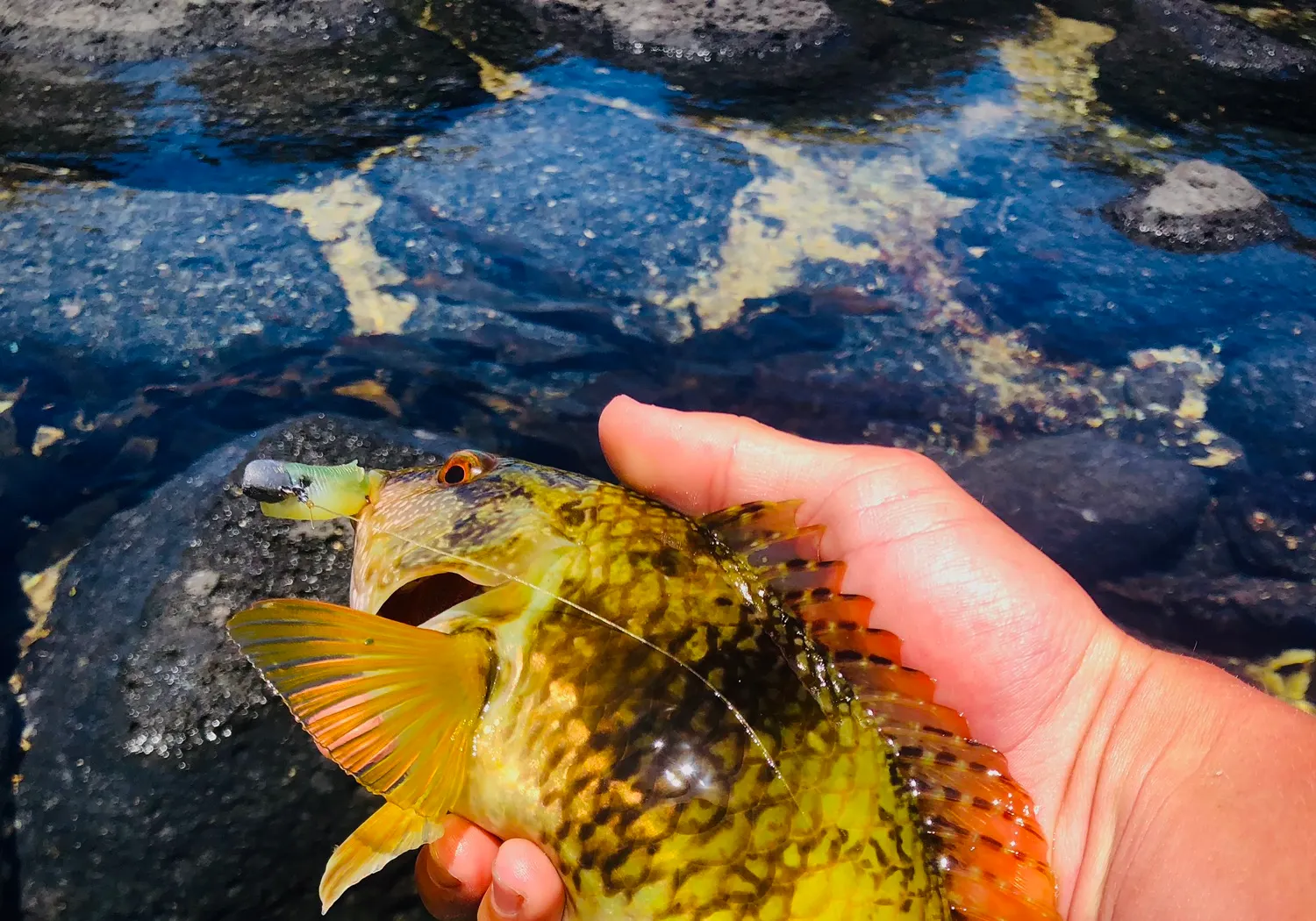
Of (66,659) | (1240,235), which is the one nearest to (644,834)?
(66,659)

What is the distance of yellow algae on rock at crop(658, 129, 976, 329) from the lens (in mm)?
5852

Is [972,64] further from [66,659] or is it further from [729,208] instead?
[66,659]

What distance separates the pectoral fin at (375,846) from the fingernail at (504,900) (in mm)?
194

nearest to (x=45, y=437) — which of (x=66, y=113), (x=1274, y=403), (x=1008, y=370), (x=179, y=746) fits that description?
(x=179, y=746)

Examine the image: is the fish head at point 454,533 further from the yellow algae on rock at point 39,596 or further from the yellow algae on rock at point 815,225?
the yellow algae on rock at point 815,225

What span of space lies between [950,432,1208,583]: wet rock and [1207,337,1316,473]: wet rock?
23.1 inches

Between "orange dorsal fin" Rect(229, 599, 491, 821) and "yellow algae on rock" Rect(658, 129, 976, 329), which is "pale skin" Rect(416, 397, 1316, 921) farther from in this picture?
"yellow algae on rock" Rect(658, 129, 976, 329)

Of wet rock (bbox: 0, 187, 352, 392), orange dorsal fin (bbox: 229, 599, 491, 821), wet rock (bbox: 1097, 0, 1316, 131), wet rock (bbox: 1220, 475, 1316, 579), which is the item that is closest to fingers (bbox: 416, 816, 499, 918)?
orange dorsal fin (bbox: 229, 599, 491, 821)

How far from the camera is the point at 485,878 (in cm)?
238

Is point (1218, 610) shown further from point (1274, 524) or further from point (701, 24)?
point (701, 24)

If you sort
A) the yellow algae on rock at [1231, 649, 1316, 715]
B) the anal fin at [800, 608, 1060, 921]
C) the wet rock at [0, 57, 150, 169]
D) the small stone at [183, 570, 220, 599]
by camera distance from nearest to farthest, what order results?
the anal fin at [800, 608, 1060, 921]
the small stone at [183, 570, 220, 599]
the yellow algae on rock at [1231, 649, 1316, 715]
the wet rock at [0, 57, 150, 169]

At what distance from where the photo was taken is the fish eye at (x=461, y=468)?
8.65ft

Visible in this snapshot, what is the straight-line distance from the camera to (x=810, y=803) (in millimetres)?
1959

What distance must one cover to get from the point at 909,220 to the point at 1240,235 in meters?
2.50
